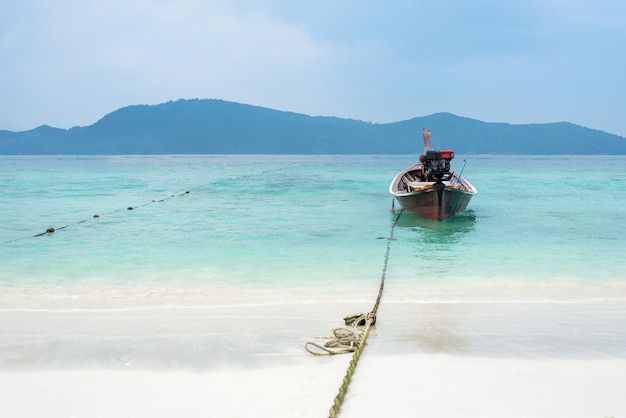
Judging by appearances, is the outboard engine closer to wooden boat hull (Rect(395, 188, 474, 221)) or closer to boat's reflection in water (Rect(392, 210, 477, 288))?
wooden boat hull (Rect(395, 188, 474, 221))

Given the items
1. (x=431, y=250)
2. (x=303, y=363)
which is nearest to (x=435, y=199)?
(x=431, y=250)

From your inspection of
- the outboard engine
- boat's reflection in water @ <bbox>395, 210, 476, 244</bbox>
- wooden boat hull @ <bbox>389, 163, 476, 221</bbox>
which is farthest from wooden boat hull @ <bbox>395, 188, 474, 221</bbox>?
the outboard engine

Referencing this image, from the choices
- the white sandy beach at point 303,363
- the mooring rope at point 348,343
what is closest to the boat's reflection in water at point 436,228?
the white sandy beach at point 303,363

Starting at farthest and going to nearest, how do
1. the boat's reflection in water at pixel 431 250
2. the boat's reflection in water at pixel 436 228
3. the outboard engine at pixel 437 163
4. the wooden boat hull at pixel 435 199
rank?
1. the outboard engine at pixel 437 163
2. the wooden boat hull at pixel 435 199
3. the boat's reflection in water at pixel 436 228
4. the boat's reflection in water at pixel 431 250

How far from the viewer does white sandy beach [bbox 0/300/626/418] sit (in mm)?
3551

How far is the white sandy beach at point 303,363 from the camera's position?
3551mm

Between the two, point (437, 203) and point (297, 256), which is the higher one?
point (437, 203)

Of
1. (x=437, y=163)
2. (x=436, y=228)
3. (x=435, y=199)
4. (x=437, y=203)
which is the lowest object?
(x=436, y=228)

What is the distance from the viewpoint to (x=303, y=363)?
4.35 metres

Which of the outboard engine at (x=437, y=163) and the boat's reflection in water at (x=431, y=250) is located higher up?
the outboard engine at (x=437, y=163)

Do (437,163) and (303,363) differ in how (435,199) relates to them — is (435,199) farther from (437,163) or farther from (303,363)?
(303,363)

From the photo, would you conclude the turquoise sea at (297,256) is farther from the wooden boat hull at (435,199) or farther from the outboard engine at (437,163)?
the outboard engine at (437,163)

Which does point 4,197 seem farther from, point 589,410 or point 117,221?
point 589,410

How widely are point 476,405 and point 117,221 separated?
14328mm
